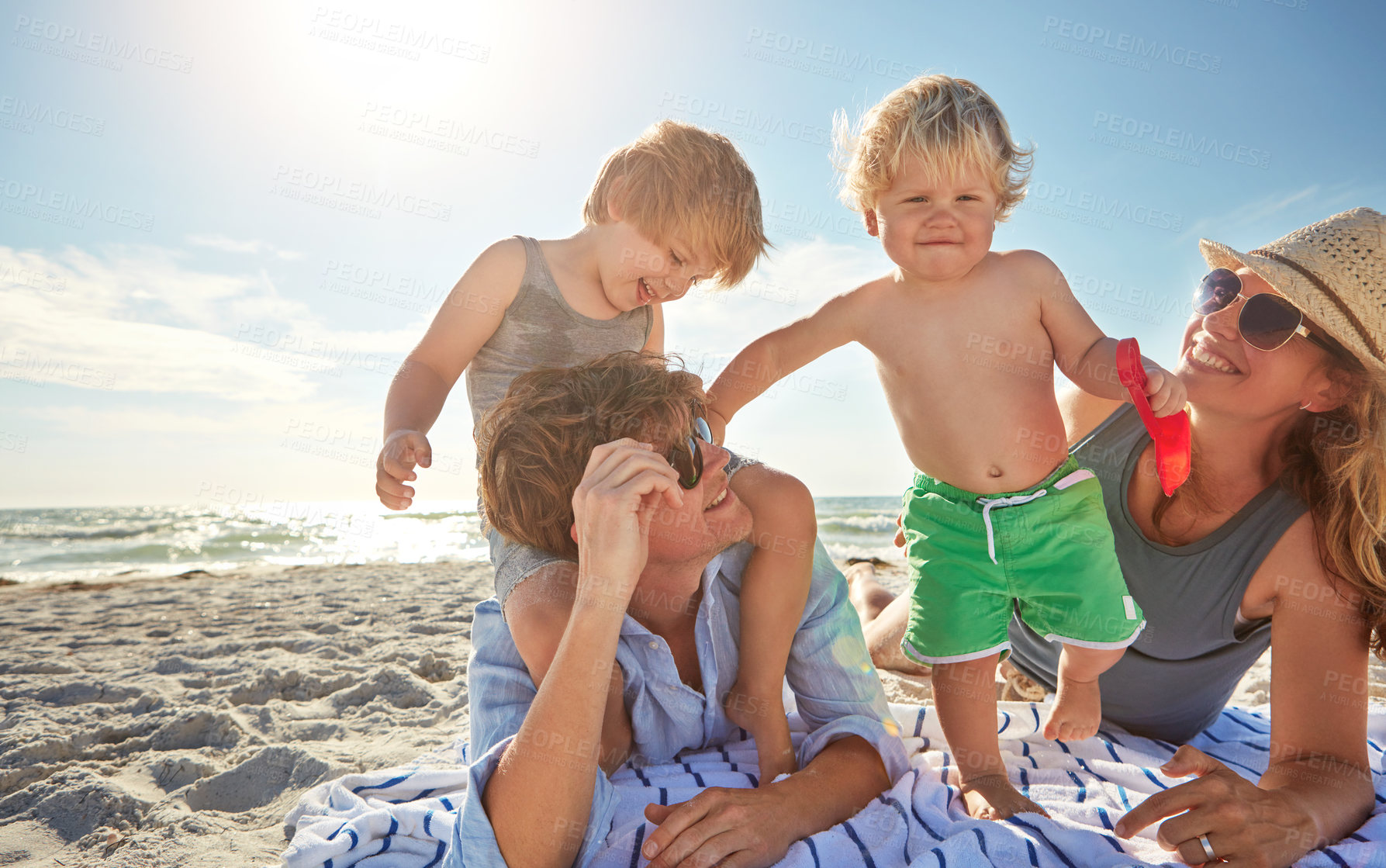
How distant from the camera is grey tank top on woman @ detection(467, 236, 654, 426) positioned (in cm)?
296

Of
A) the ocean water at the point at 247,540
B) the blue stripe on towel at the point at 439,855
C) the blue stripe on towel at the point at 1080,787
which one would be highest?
the blue stripe on towel at the point at 439,855

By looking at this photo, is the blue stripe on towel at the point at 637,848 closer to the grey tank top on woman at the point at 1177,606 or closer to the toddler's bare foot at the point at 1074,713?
the toddler's bare foot at the point at 1074,713

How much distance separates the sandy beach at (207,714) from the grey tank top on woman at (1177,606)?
3.69 feet

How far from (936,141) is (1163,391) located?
45.4 inches

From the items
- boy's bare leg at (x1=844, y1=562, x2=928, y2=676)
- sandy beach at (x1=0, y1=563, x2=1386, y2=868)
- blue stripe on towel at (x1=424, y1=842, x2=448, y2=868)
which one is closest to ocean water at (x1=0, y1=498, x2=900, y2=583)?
sandy beach at (x1=0, y1=563, x2=1386, y2=868)

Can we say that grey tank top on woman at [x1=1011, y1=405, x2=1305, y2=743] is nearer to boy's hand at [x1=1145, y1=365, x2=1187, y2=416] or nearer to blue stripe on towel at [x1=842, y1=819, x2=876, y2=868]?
boy's hand at [x1=1145, y1=365, x2=1187, y2=416]

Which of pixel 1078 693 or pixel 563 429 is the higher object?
pixel 563 429

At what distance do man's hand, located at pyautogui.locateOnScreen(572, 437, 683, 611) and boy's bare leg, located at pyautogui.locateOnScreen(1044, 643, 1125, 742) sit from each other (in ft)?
5.67

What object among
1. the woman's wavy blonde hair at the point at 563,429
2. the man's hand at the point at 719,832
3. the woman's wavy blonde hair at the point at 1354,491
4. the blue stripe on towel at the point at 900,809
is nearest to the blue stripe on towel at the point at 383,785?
the woman's wavy blonde hair at the point at 563,429

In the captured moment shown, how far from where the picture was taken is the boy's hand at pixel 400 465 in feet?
7.34

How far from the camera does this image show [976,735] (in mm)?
2422

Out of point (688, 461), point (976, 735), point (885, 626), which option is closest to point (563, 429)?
point (688, 461)

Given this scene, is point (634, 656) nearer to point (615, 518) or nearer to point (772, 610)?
point (772, 610)

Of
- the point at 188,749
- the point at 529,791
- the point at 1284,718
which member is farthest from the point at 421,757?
the point at 1284,718
